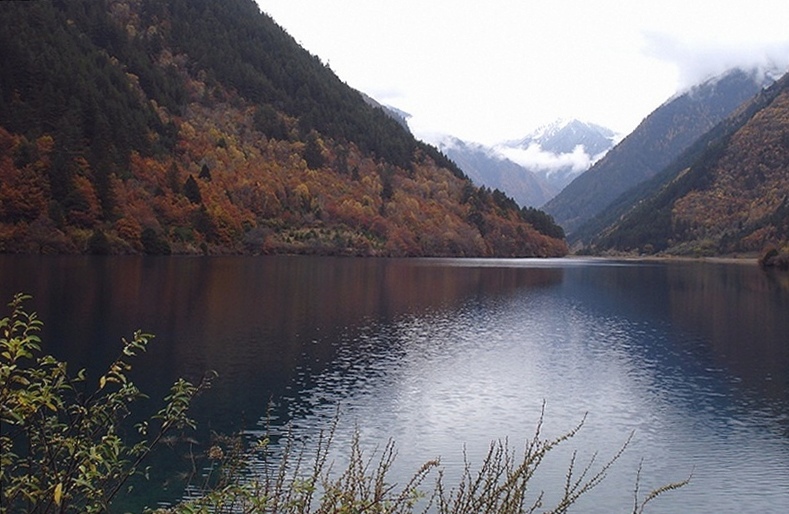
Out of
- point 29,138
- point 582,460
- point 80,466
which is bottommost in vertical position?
point 582,460

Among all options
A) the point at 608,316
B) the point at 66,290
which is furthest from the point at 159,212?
the point at 608,316

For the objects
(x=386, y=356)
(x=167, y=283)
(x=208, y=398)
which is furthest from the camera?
(x=167, y=283)

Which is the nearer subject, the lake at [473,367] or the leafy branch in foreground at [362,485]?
the leafy branch in foreground at [362,485]

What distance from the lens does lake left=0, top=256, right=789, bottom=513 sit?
26234 millimetres

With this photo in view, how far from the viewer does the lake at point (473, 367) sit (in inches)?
1033

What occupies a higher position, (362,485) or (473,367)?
(362,485)

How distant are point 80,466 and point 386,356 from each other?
117 feet

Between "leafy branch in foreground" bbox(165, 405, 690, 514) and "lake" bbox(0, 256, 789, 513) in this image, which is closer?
"leafy branch in foreground" bbox(165, 405, 690, 514)

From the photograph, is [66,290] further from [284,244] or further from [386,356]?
[284,244]

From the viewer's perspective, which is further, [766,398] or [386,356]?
[386,356]

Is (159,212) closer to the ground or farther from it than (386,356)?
farther from it

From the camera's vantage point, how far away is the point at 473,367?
138 feet

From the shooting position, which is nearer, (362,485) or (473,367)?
(362,485)

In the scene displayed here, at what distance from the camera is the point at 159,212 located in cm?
15288
